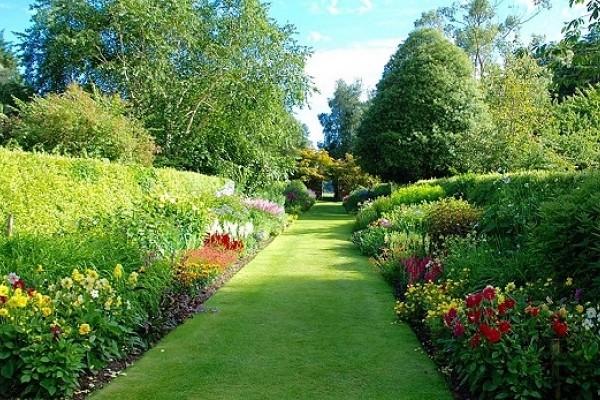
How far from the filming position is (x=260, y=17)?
1997cm

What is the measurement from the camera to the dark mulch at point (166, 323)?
4031 mm

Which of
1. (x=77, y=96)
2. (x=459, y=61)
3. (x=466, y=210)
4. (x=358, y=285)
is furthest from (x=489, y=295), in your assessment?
(x=459, y=61)

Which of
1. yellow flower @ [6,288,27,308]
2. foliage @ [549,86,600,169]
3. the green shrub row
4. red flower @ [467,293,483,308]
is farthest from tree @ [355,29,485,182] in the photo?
yellow flower @ [6,288,27,308]

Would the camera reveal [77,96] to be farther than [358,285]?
Yes

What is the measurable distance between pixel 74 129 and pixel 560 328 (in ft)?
38.3

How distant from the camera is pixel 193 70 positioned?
63.1 ft

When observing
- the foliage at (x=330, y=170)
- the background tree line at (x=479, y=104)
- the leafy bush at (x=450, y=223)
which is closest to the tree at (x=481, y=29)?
the background tree line at (x=479, y=104)

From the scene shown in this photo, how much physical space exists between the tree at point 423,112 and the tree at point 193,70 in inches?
210

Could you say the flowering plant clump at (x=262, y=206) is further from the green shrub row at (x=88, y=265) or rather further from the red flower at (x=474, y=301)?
the red flower at (x=474, y=301)

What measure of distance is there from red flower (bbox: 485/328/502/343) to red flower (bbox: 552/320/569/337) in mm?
419

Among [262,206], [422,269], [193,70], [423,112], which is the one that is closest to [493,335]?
[422,269]

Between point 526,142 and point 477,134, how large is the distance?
261cm

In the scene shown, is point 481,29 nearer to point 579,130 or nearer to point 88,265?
point 579,130

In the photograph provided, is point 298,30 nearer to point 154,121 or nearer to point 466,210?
point 154,121
